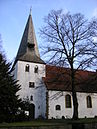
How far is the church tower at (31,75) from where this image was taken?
32.5 metres

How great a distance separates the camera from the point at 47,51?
2397 centimetres

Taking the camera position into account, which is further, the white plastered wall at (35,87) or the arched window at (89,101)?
the arched window at (89,101)

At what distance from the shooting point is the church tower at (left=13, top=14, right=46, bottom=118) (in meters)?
32.5

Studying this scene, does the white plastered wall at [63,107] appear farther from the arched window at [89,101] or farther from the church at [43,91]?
the arched window at [89,101]

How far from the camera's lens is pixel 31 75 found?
34.1m

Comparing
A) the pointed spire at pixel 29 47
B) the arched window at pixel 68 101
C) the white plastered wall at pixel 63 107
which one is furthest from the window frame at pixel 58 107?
the pointed spire at pixel 29 47

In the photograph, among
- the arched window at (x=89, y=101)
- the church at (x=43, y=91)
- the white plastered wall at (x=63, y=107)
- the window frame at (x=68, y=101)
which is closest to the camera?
the white plastered wall at (x=63, y=107)

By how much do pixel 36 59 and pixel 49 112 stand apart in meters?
10.6

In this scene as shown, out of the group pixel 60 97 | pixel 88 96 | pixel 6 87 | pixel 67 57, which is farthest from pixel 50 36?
pixel 88 96

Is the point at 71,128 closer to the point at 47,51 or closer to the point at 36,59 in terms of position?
the point at 47,51

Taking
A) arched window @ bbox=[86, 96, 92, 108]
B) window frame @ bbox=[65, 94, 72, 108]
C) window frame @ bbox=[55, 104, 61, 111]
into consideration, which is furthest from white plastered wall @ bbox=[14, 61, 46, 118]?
arched window @ bbox=[86, 96, 92, 108]

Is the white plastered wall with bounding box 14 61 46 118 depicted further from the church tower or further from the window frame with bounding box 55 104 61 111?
the window frame with bounding box 55 104 61 111

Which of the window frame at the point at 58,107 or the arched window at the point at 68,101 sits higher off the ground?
the arched window at the point at 68,101

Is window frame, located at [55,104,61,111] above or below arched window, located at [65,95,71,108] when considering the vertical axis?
below
